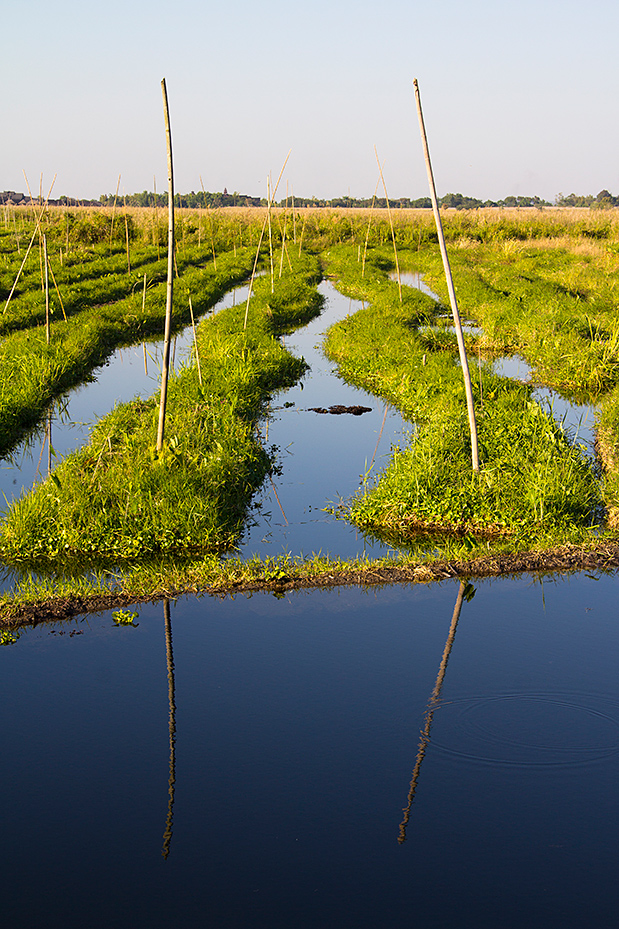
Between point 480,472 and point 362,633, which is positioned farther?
point 480,472

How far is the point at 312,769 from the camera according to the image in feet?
11.4

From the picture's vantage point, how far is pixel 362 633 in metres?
4.81

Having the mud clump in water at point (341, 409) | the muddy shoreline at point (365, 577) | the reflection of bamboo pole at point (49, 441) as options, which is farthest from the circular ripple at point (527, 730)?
the mud clump in water at point (341, 409)

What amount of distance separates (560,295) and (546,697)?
14.8 metres

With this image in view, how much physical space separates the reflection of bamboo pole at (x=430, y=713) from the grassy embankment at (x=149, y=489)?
6.48ft

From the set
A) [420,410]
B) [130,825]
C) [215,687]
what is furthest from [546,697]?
[420,410]

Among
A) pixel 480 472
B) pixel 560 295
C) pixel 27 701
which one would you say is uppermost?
pixel 560 295

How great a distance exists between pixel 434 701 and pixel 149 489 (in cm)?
330

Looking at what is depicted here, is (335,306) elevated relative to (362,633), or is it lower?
elevated

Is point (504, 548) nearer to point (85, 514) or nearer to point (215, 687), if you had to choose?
point (215, 687)

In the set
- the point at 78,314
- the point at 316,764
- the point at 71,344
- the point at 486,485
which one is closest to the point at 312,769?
the point at 316,764

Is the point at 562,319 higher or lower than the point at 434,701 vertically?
higher

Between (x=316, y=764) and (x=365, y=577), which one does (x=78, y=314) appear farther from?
(x=316, y=764)

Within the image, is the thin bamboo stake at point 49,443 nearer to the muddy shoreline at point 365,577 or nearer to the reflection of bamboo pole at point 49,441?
the reflection of bamboo pole at point 49,441
